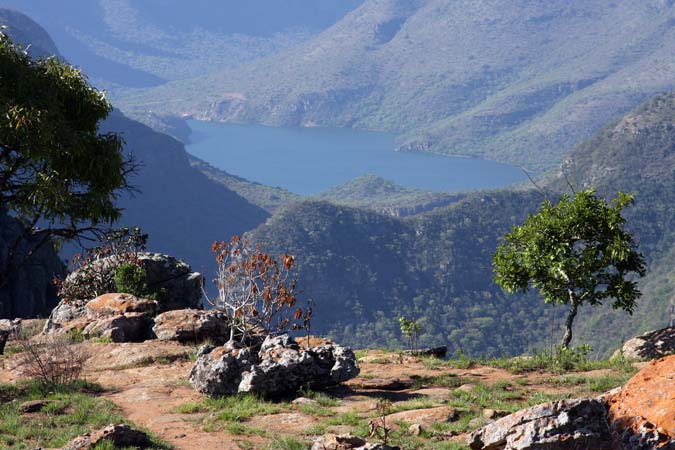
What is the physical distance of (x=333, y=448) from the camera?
11141 millimetres

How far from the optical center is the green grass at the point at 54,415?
46.1 feet

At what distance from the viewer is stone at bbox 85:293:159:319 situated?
26.0 metres

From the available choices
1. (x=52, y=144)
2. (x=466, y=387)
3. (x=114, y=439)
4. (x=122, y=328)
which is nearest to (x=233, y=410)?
(x=114, y=439)

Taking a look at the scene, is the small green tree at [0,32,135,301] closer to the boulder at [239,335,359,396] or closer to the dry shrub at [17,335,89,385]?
the dry shrub at [17,335,89,385]

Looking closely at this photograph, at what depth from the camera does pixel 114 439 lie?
502 inches

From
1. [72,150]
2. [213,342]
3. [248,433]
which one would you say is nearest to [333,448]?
[248,433]

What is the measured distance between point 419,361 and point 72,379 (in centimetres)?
864

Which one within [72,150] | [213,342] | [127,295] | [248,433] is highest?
[72,150]

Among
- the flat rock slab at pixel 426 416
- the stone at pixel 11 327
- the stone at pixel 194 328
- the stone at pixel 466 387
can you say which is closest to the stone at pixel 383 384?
the stone at pixel 466 387

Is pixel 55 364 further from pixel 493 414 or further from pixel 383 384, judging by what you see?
pixel 493 414

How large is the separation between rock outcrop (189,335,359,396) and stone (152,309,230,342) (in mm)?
5939

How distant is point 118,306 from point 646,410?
63.8ft

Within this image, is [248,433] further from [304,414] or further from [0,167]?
[0,167]

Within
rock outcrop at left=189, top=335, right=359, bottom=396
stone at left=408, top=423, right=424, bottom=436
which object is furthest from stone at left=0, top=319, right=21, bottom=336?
stone at left=408, top=423, right=424, bottom=436
